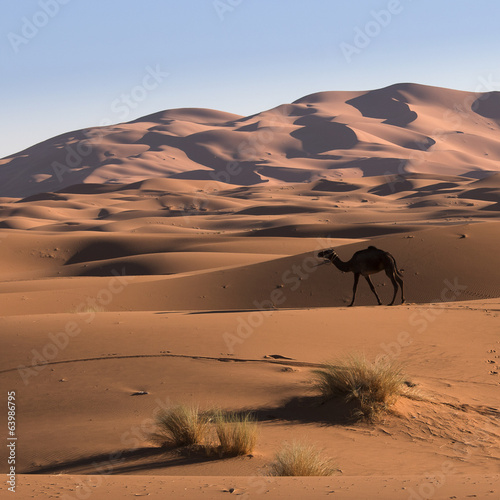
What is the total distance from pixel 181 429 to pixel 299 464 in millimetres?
1518

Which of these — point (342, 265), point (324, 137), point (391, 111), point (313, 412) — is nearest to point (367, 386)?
point (313, 412)

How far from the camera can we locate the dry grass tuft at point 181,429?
288 inches

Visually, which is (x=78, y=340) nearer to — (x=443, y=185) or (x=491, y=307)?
(x=491, y=307)

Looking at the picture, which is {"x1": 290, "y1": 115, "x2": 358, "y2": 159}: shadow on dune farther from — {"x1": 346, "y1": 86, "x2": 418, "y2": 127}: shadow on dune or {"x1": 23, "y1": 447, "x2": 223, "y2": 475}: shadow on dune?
{"x1": 23, "y1": 447, "x2": 223, "y2": 475}: shadow on dune

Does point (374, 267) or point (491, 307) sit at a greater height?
point (374, 267)

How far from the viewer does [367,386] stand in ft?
27.4

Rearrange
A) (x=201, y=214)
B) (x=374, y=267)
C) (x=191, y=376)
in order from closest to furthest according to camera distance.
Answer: (x=191, y=376) < (x=374, y=267) < (x=201, y=214)

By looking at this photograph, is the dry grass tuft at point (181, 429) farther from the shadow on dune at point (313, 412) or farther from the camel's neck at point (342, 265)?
the camel's neck at point (342, 265)

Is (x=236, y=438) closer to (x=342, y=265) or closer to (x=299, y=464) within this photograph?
(x=299, y=464)

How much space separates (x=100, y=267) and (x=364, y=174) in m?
104

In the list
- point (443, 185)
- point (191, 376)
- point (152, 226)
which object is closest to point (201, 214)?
point (152, 226)

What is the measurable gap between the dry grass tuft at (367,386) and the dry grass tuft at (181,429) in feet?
5.86

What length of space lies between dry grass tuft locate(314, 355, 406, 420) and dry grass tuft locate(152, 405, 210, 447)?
5.86ft

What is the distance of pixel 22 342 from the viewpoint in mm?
12016
